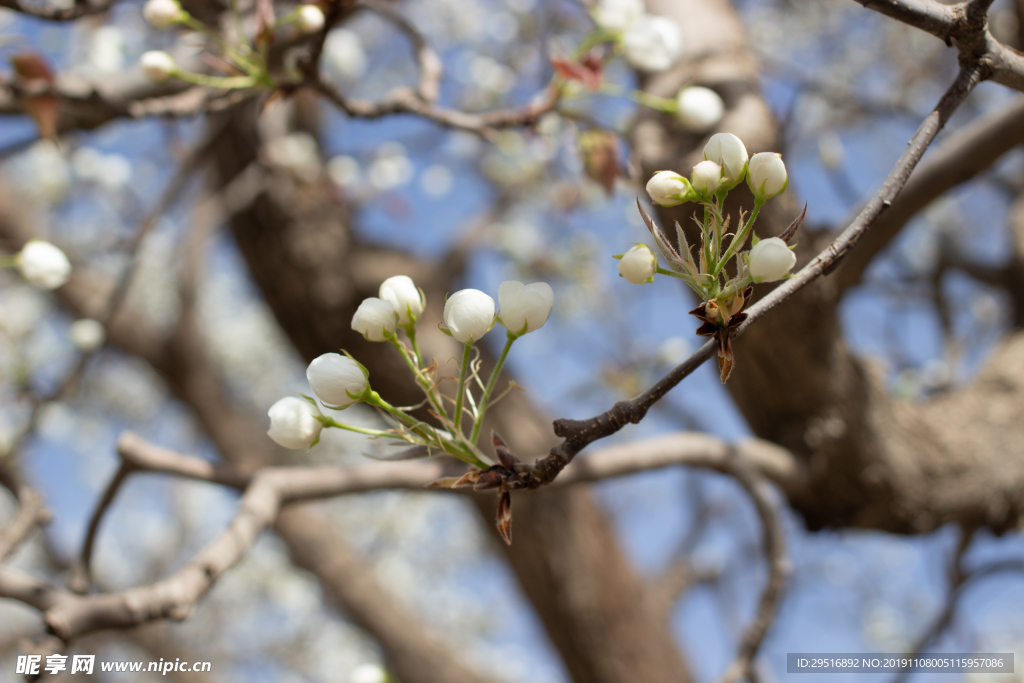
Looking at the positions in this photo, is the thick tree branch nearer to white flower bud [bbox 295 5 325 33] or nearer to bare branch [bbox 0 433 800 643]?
bare branch [bbox 0 433 800 643]

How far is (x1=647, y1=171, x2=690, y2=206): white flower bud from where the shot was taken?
0.46m

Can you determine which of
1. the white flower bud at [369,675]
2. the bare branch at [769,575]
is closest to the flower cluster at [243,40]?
the white flower bud at [369,675]

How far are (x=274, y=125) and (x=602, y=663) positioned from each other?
194 centimetres

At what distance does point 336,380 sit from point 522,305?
0.16 meters

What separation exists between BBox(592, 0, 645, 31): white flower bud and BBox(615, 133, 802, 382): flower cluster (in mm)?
604

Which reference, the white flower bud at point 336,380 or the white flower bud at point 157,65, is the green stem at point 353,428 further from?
the white flower bud at point 157,65

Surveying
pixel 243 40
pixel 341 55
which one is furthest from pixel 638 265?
pixel 341 55

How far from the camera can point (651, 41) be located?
0.96m

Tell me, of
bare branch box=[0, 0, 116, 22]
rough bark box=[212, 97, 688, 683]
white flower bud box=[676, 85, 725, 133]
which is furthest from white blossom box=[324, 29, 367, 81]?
white flower bud box=[676, 85, 725, 133]

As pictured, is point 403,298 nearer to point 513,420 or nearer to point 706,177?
point 706,177

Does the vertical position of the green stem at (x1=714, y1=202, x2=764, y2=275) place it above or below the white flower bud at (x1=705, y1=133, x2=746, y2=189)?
below

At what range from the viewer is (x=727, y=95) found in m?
1.08

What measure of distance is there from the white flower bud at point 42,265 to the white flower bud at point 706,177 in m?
0.93

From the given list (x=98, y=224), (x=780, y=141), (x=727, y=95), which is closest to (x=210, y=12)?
(x=727, y=95)
